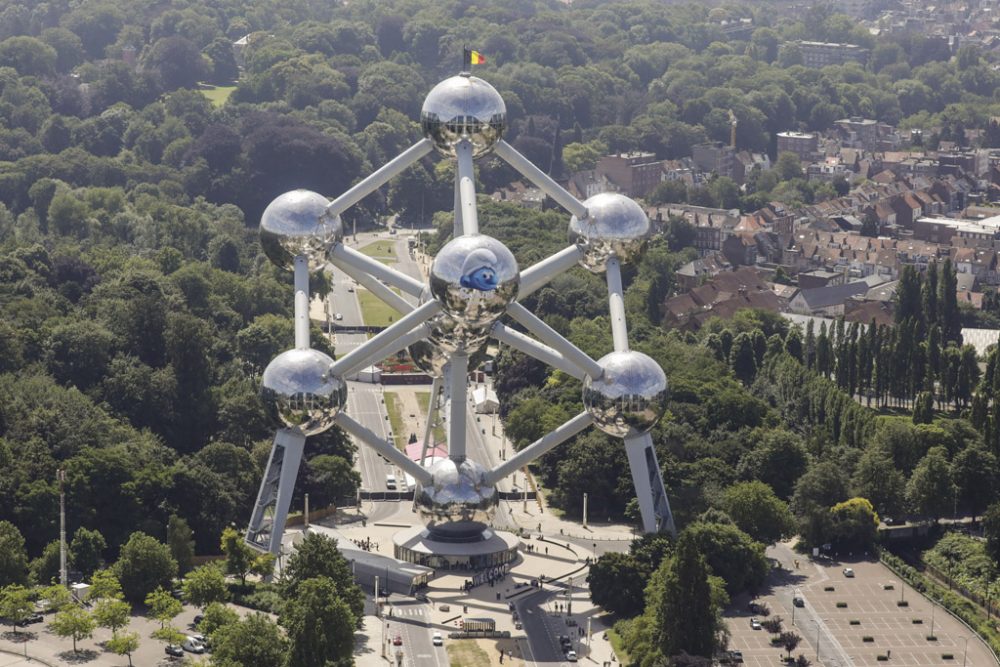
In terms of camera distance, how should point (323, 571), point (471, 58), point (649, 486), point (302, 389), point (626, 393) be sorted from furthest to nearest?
point (471, 58)
point (649, 486)
point (626, 393)
point (302, 389)
point (323, 571)

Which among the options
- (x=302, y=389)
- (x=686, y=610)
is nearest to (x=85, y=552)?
(x=302, y=389)

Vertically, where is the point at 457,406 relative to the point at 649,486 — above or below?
above

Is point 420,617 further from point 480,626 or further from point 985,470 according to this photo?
point 985,470

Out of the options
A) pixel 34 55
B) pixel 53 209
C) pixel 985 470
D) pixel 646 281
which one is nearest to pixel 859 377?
pixel 985 470

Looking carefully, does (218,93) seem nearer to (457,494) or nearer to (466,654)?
Result: (457,494)

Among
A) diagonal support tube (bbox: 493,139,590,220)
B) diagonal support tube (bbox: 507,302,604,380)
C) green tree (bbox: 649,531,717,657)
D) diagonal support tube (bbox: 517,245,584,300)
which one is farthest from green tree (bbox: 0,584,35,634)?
diagonal support tube (bbox: 493,139,590,220)

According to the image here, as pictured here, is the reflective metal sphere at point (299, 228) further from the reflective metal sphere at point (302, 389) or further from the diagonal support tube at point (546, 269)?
the diagonal support tube at point (546, 269)

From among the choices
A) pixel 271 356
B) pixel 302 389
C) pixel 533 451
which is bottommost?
pixel 533 451
